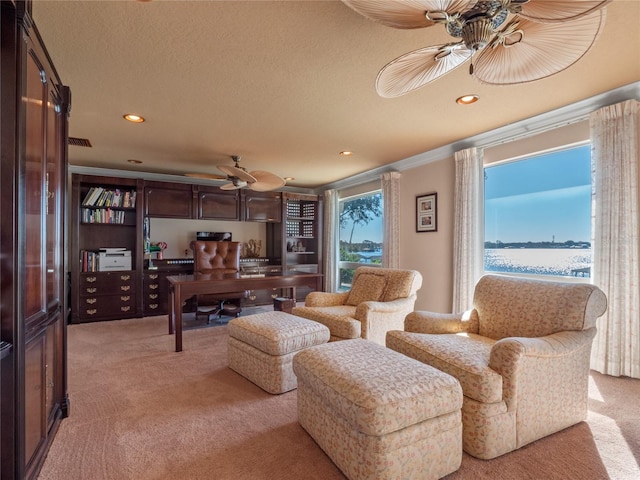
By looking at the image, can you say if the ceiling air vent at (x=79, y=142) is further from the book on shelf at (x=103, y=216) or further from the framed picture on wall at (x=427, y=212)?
the framed picture on wall at (x=427, y=212)

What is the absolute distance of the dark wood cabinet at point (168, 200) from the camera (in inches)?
195

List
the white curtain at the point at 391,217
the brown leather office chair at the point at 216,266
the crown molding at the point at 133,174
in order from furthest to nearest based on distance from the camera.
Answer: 1. the crown molding at the point at 133,174
2. the white curtain at the point at 391,217
3. the brown leather office chair at the point at 216,266

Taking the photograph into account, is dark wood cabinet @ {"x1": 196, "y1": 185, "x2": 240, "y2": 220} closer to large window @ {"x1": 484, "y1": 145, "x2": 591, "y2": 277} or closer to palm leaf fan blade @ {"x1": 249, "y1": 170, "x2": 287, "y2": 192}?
palm leaf fan blade @ {"x1": 249, "y1": 170, "x2": 287, "y2": 192}

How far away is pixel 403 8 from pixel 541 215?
2859mm

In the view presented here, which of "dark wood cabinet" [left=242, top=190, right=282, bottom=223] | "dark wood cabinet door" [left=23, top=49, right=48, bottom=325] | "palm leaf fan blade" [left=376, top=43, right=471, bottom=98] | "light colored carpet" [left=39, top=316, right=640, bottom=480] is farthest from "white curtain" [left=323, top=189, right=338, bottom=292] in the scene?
"dark wood cabinet door" [left=23, top=49, right=48, bottom=325]

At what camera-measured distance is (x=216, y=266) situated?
457 cm

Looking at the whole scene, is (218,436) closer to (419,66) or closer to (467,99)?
(419,66)

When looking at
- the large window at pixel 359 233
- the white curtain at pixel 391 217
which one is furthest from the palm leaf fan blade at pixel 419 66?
the large window at pixel 359 233

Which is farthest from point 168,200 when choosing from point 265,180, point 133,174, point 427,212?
point 427,212

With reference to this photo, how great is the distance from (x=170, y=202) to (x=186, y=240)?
2.52 ft

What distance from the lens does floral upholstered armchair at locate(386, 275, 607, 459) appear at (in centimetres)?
158

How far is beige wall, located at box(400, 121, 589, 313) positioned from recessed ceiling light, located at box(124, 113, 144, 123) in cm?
339

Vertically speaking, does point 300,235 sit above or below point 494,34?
below

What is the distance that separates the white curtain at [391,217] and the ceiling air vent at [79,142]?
384 centimetres
